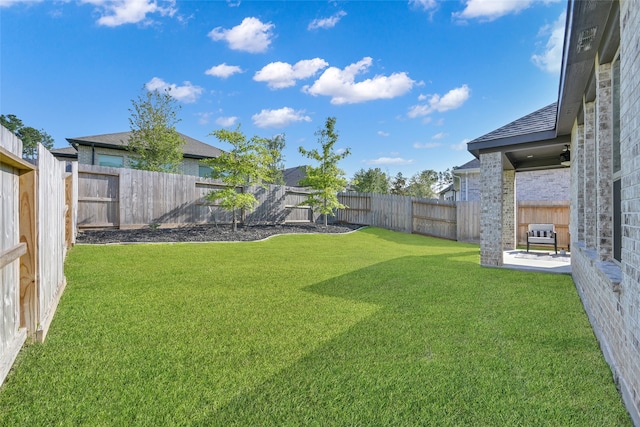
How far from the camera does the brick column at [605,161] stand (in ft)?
10.9

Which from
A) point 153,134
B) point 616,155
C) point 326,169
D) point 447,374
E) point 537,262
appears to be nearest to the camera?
point 447,374

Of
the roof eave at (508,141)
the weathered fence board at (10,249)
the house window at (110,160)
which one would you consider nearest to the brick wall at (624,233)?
the roof eave at (508,141)

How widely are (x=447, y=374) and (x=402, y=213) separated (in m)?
12.3

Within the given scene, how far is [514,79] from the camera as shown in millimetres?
11141

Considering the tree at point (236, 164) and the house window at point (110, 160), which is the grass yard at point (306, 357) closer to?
the tree at point (236, 164)

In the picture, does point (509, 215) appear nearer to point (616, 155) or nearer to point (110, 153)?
point (616, 155)

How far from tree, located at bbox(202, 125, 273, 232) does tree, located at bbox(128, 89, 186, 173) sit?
17.0 feet

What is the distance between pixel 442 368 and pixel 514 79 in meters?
12.0

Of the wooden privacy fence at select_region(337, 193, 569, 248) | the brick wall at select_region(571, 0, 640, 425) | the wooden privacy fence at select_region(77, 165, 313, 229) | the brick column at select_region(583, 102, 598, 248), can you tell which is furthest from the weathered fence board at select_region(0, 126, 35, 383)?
the wooden privacy fence at select_region(337, 193, 569, 248)

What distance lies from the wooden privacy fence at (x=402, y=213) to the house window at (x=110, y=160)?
11.1 m

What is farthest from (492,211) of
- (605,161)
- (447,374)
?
(447,374)

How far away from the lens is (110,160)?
15.9 m

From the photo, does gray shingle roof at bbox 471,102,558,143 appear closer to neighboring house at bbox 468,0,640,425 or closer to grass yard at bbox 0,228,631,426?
neighboring house at bbox 468,0,640,425

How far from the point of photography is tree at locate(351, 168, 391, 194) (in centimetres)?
2722
